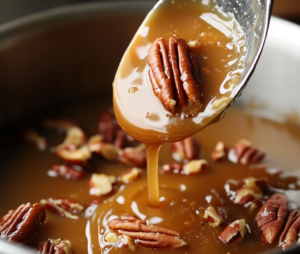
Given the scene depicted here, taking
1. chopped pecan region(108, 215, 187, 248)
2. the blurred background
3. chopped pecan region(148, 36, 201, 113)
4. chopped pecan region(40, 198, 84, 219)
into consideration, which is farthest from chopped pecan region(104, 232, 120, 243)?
the blurred background

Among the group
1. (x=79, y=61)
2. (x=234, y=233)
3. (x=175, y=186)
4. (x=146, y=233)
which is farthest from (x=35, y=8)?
(x=234, y=233)

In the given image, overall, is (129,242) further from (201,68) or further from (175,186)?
(201,68)

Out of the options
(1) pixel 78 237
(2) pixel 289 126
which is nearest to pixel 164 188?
(1) pixel 78 237

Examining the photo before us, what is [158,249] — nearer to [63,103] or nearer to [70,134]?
[70,134]

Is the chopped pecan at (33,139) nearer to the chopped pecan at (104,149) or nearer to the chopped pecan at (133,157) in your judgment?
the chopped pecan at (104,149)

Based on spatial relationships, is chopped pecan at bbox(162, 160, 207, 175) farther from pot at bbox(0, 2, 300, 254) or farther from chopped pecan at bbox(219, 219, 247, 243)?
pot at bbox(0, 2, 300, 254)
